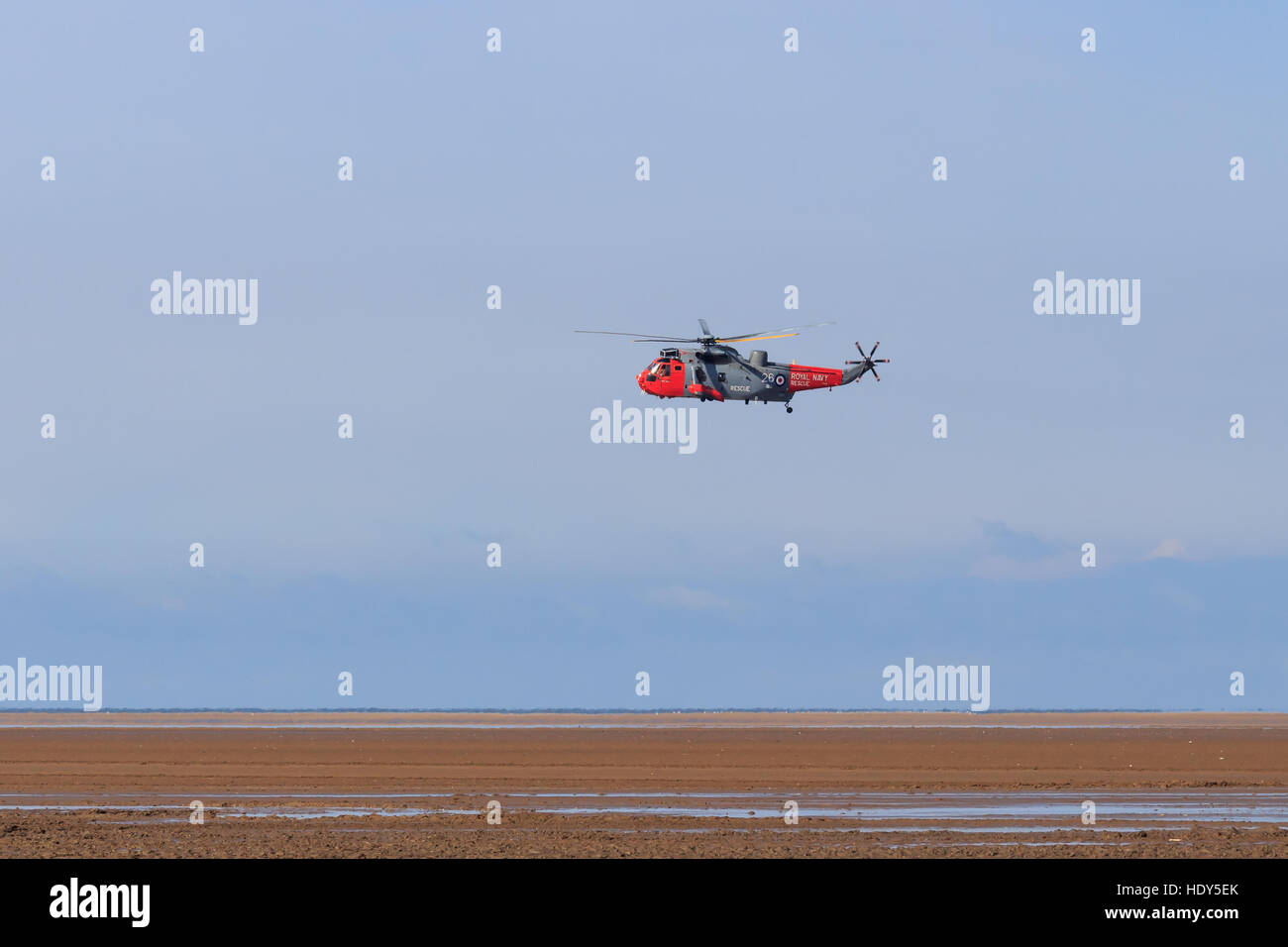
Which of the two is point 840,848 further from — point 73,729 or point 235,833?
point 73,729

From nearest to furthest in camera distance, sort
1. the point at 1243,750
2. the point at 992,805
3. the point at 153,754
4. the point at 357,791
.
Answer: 1. the point at 992,805
2. the point at 357,791
3. the point at 153,754
4. the point at 1243,750

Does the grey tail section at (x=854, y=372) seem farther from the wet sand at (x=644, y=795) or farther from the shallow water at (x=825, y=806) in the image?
the shallow water at (x=825, y=806)

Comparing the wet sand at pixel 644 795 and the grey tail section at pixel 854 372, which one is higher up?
the grey tail section at pixel 854 372

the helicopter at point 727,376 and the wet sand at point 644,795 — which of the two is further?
the helicopter at point 727,376

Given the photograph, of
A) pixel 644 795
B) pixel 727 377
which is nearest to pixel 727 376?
pixel 727 377

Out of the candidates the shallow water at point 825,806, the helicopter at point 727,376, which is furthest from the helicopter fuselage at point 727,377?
the shallow water at point 825,806

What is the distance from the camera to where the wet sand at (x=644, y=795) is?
33000 millimetres

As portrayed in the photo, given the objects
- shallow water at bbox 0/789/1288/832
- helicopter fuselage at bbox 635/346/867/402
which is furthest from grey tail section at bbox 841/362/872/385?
shallow water at bbox 0/789/1288/832

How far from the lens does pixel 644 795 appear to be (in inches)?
1754

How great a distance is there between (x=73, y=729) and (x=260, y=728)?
1078 cm

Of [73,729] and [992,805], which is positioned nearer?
[992,805]

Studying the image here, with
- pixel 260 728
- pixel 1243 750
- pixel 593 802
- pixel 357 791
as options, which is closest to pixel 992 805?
A: pixel 593 802

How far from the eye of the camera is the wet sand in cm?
3300
